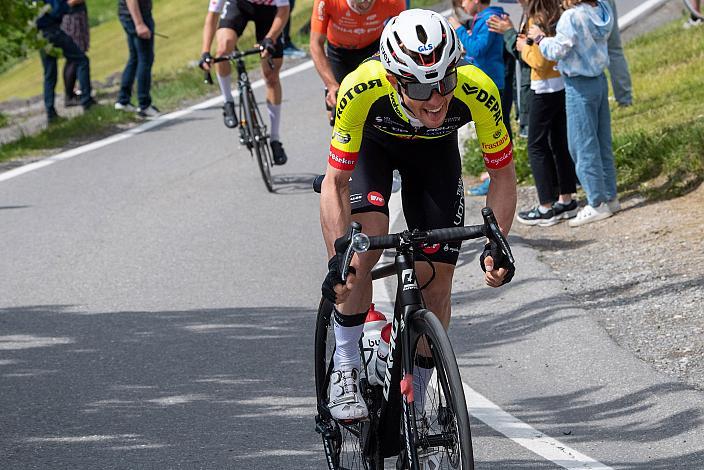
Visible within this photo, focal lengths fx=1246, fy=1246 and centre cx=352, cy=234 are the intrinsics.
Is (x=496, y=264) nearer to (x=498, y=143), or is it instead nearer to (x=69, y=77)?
(x=498, y=143)

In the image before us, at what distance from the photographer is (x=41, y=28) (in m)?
15.7

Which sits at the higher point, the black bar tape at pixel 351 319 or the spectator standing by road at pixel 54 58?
the black bar tape at pixel 351 319

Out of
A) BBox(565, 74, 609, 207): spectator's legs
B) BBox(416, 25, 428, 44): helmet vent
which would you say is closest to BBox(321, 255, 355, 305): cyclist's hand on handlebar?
BBox(416, 25, 428, 44): helmet vent

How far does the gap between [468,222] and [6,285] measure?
11.9 feet

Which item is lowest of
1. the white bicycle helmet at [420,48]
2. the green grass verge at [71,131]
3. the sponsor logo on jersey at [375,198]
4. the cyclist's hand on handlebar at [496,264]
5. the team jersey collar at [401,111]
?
the green grass verge at [71,131]

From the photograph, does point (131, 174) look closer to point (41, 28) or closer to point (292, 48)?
point (41, 28)

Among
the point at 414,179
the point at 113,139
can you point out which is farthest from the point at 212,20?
the point at 414,179

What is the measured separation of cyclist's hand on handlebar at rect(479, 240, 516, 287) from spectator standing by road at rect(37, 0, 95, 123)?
11.8 metres

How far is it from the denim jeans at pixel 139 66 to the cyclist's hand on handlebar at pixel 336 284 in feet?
37.8

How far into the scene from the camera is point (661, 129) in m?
11.7

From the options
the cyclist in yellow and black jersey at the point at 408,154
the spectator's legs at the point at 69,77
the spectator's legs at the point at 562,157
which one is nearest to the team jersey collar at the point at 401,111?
the cyclist in yellow and black jersey at the point at 408,154

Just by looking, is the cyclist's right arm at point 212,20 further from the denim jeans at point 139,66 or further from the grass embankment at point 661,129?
the denim jeans at point 139,66

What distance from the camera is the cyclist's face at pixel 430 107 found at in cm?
470

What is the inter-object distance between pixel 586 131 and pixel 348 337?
505 cm
